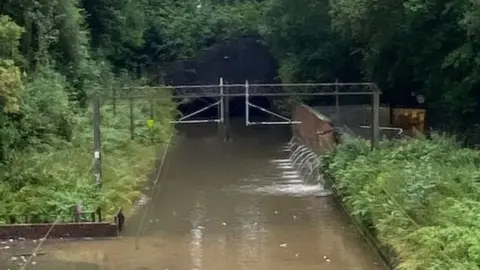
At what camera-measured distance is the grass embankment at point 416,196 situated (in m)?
11.3

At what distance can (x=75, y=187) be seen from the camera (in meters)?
17.6

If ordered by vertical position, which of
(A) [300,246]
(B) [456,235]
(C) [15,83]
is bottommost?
(A) [300,246]

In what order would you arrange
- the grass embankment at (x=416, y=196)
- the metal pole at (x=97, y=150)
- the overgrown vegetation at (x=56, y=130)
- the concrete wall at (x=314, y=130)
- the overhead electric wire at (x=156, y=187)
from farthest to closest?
the concrete wall at (x=314, y=130)
the metal pole at (x=97, y=150)
the overgrown vegetation at (x=56, y=130)
the overhead electric wire at (x=156, y=187)
the grass embankment at (x=416, y=196)

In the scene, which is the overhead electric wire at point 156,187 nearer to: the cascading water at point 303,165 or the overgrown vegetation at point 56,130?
the overgrown vegetation at point 56,130

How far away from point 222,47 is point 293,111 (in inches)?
472

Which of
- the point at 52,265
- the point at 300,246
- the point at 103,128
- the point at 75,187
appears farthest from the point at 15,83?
the point at 103,128

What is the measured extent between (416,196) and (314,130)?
15181 millimetres

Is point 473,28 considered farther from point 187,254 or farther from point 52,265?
point 52,265

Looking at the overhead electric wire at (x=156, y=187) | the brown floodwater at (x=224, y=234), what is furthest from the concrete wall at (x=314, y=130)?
the overhead electric wire at (x=156, y=187)

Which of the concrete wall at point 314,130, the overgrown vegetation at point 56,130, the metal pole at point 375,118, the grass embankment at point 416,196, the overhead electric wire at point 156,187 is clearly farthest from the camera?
the concrete wall at point 314,130

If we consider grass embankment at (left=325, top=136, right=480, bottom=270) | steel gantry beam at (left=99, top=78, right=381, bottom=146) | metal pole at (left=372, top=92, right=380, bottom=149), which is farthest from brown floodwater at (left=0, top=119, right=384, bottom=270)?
steel gantry beam at (left=99, top=78, right=381, bottom=146)

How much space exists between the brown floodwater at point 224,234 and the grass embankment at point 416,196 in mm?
752

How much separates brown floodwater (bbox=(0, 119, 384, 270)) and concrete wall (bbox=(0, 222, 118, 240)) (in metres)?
0.28

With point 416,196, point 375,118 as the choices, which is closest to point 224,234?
point 416,196
